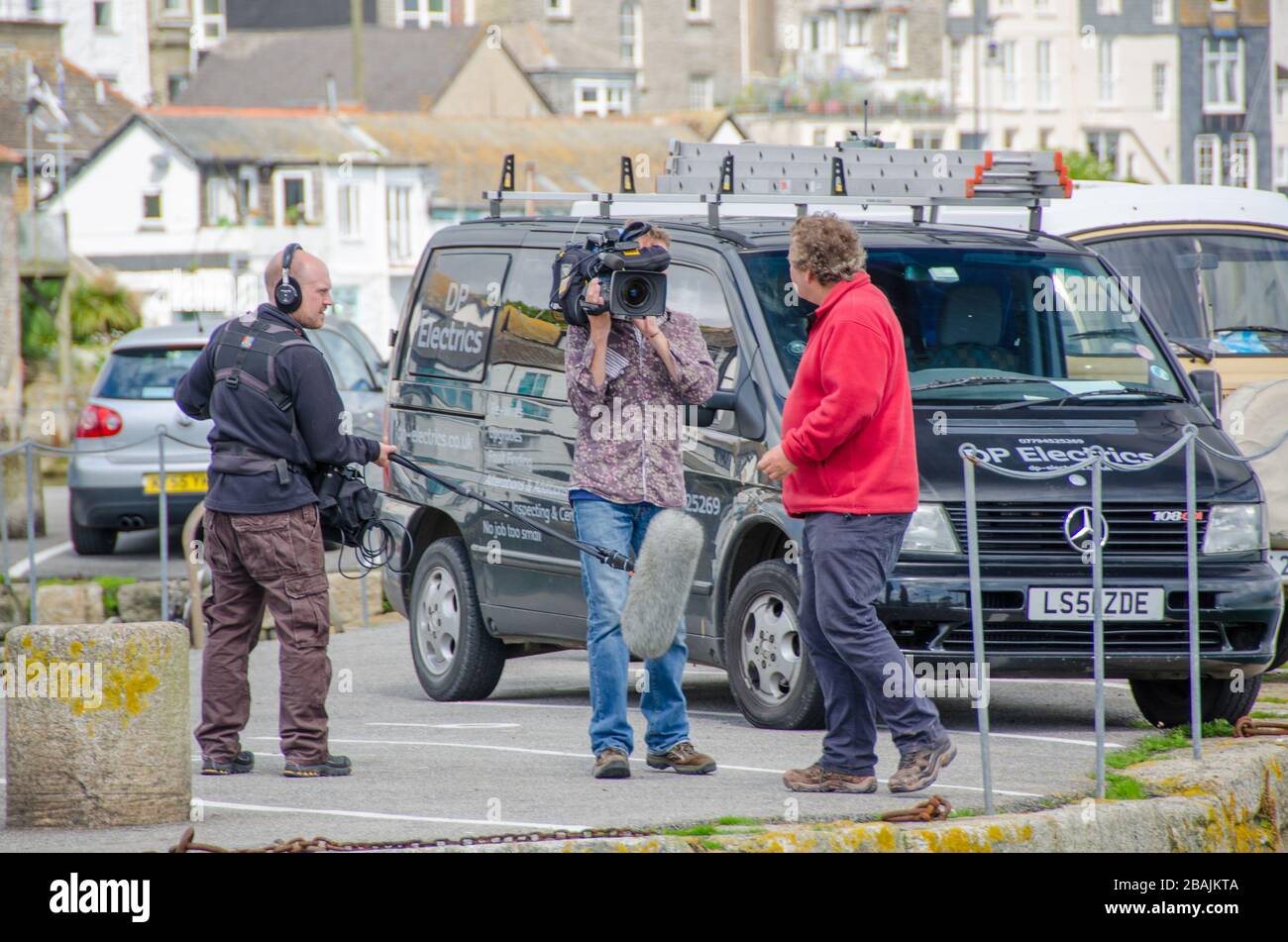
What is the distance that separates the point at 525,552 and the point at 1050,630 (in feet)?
9.14

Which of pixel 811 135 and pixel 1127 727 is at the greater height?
pixel 811 135

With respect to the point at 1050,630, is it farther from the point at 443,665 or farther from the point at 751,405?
the point at 443,665

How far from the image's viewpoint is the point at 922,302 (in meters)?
9.77

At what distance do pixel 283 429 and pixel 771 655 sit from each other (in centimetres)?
232

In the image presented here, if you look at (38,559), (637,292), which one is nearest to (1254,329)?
(637,292)

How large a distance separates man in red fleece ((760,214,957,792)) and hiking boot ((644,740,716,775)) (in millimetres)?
575

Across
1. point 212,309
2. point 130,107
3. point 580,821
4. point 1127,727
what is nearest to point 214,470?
point 580,821

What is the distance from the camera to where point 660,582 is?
7.94 meters

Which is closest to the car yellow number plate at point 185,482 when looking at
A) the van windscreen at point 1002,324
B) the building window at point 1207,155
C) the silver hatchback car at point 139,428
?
the silver hatchback car at point 139,428

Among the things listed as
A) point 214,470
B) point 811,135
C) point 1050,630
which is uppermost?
point 811,135

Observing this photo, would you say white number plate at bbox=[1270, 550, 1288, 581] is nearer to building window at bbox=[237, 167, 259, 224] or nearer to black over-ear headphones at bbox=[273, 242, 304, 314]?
black over-ear headphones at bbox=[273, 242, 304, 314]

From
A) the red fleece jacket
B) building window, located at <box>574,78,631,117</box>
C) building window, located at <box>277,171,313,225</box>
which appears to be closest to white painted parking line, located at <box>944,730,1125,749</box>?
the red fleece jacket

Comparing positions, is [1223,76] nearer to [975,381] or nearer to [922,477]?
[975,381]

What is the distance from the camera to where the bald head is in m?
8.40
